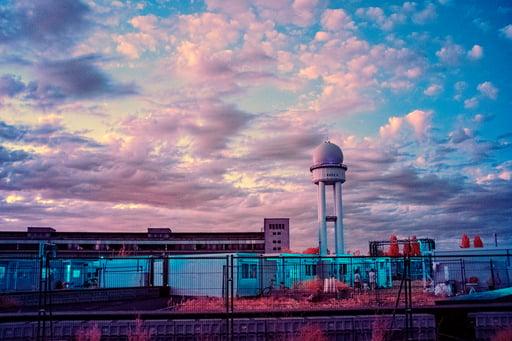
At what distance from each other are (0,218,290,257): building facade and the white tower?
26.3 metres

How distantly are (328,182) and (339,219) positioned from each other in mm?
4946

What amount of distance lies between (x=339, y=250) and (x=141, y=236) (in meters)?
39.4

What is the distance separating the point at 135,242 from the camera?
88375 mm

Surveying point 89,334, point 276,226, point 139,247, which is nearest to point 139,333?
point 89,334

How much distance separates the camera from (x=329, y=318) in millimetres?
18984

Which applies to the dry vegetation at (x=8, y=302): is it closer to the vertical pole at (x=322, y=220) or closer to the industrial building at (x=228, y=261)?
the industrial building at (x=228, y=261)

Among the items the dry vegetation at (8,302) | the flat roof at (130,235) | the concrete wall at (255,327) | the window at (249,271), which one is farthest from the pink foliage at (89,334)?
the flat roof at (130,235)

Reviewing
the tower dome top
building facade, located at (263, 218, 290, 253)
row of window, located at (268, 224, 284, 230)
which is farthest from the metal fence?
row of window, located at (268, 224, 284, 230)

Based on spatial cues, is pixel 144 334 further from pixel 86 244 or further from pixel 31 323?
pixel 86 244

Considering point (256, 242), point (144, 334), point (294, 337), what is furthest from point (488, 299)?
point (256, 242)

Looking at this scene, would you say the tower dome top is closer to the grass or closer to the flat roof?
the flat roof

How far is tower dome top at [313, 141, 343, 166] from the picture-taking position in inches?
2601

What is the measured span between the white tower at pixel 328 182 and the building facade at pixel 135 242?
26.3m

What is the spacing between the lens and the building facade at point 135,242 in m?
84.2
